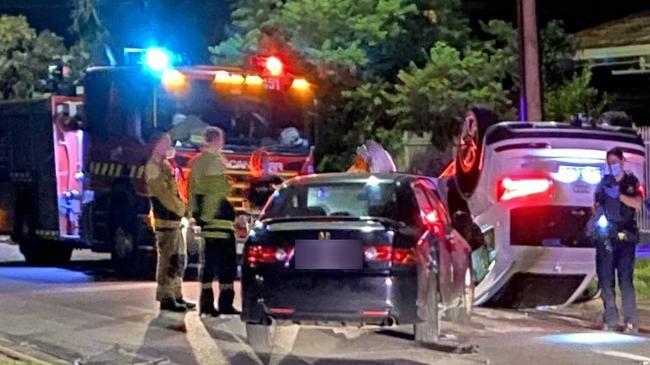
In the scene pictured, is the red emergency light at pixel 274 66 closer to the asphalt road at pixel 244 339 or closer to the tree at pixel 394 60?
the asphalt road at pixel 244 339

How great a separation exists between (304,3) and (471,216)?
1179 centimetres

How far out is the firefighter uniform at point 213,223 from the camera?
1244 cm

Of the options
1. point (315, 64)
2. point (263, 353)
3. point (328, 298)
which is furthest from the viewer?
point (315, 64)

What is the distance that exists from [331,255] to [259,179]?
6.65m

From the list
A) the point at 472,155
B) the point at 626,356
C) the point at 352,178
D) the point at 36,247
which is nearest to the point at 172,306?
the point at 352,178

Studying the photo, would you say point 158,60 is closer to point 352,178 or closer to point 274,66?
point 274,66

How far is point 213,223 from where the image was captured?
1246 cm

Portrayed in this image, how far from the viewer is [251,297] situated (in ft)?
34.1

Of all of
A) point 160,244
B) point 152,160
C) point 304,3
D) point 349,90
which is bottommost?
point 160,244

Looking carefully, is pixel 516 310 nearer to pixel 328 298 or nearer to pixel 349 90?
pixel 328 298

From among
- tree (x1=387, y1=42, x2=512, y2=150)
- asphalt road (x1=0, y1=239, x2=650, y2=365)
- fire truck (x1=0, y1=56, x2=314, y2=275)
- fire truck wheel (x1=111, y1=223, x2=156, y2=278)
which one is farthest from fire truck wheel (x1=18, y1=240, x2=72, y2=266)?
tree (x1=387, y1=42, x2=512, y2=150)

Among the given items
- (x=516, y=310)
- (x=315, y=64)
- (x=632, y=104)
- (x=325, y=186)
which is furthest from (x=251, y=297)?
(x=632, y=104)

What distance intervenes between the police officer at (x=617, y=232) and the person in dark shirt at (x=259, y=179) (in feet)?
17.8

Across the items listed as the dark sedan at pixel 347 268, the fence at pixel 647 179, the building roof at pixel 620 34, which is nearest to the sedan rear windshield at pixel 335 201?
the dark sedan at pixel 347 268
